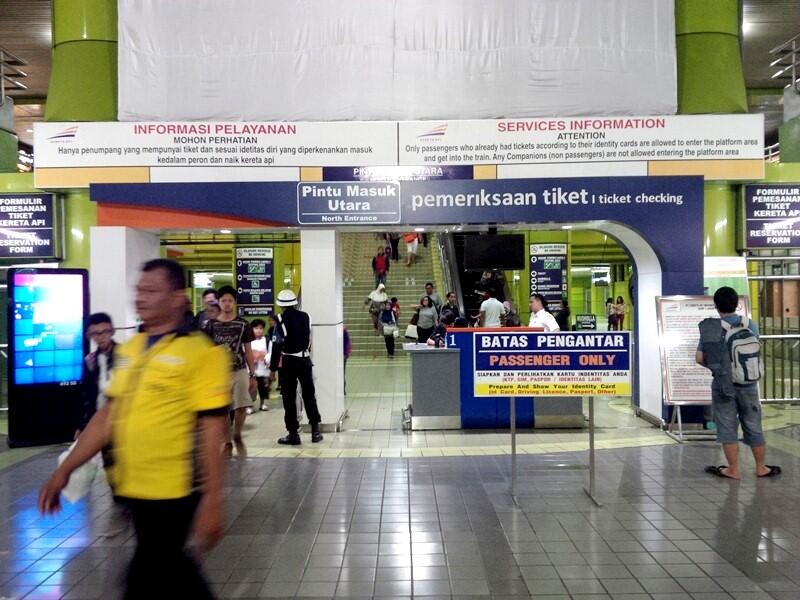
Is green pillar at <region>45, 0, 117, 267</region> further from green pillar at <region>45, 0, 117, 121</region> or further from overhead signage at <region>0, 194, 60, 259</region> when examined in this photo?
overhead signage at <region>0, 194, 60, 259</region>

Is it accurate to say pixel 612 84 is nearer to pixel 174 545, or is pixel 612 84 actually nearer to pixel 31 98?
pixel 174 545

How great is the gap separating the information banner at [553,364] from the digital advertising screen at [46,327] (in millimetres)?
4969

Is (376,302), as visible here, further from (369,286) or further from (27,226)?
(27,226)

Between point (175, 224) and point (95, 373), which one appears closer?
point (95, 373)

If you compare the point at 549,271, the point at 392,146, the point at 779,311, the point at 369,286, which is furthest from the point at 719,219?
the point at 369,286

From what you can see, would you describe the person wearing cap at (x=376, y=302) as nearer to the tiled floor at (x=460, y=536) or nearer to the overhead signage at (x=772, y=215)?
the overhead signage at (x=772, y=215)

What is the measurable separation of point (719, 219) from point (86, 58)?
885cm

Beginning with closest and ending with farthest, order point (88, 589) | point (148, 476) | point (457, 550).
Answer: point (148, 476)
point (88, 589)
point (457, 550)

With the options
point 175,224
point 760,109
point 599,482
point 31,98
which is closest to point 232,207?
point 175,224

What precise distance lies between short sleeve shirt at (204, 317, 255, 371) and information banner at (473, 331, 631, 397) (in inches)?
97.5

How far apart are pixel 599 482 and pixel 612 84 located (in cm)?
556

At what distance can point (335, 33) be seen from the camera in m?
9.44

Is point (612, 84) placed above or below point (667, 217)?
above

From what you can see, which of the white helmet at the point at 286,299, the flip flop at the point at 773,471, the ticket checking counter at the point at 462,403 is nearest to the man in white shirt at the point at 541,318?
the ticket checking counter at the point at 462,403
